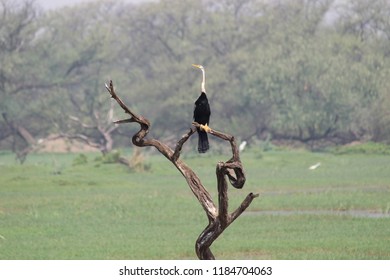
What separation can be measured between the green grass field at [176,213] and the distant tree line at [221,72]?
9893 millimetres

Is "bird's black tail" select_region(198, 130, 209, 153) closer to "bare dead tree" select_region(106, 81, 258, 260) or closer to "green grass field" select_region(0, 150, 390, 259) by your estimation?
"bare dead tree" select_region(106, 81, 258, 260)

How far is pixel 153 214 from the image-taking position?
20547 mm

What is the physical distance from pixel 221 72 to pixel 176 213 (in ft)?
86.1

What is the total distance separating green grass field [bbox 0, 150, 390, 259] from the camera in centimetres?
1602

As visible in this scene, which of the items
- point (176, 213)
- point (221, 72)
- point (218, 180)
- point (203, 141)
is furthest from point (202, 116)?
point (221, 72)

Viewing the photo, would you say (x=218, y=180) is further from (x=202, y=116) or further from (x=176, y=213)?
(x=176, y=213)

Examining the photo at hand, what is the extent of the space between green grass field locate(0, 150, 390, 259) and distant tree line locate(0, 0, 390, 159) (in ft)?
32.5

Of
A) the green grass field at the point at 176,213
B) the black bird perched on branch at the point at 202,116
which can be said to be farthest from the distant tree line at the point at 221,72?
the black bird perched on branch at the point at 202,116

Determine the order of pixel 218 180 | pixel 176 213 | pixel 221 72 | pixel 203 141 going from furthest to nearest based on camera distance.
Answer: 1. pixel 221 72
2. pixel 176 213
3. pixel 203 141
4. pixel 218 180

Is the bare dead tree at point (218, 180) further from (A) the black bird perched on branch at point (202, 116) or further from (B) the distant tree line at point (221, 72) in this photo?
(B) the distant tree line at point (221, 72)

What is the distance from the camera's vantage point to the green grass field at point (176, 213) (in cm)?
1602

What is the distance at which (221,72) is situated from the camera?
46.6 meters

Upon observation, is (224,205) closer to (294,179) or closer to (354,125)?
(294,179)
